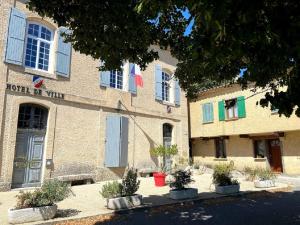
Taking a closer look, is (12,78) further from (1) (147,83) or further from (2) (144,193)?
(1) (147,83)

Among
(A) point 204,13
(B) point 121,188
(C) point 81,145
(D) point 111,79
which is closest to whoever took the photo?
(A) point 204,13

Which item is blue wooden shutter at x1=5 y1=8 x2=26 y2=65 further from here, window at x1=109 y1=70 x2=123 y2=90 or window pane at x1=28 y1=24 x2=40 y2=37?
window at x1=109 y1=70 x2=123 y2=90

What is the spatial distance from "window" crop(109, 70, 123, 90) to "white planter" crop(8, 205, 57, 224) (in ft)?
31.5

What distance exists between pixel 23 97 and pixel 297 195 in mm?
10895

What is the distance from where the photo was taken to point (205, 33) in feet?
10.4

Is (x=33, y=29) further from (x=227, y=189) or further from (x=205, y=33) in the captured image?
(x=205, y=33)

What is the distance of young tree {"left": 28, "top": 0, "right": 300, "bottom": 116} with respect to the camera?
2893mm

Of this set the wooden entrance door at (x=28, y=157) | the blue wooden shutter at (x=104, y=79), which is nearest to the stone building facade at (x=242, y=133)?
the blue wooden shutter at (x=104, y=79)

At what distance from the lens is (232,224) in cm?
641

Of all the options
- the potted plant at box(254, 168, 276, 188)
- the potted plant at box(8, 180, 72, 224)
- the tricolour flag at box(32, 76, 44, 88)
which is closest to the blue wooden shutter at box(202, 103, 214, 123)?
the potted plant at box(254, 168, 276, 188)

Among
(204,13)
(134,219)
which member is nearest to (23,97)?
(134,219)

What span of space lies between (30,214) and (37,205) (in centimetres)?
26

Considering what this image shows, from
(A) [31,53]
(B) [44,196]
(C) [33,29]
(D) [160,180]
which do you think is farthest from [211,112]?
(B) [44,196]

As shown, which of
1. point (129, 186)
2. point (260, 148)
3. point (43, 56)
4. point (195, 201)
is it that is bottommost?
point (195, 201)
